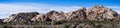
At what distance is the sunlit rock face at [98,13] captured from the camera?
537ft

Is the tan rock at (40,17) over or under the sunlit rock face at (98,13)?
under

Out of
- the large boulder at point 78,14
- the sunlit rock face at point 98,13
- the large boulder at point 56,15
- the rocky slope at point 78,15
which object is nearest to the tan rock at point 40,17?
the rocky slope at point 78,15

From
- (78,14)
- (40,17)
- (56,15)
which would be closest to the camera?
(78,14)

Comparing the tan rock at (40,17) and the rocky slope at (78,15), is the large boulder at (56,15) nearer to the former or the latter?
the rocky slope at (78,15)

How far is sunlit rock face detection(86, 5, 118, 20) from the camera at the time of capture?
16362cm

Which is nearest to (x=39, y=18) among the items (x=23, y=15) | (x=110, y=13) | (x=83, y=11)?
(x=23, y=15)

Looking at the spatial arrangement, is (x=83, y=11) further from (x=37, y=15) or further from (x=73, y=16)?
(x=37, y=15)

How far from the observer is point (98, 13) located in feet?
575

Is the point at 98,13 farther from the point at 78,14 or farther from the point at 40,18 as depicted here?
the point at 40,18

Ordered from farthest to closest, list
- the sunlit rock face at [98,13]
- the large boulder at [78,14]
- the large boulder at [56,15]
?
the large boulder at [56,15]
the large boulder at [78,14]
the sunlit rock face at [98,13]

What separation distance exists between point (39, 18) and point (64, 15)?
1304cm

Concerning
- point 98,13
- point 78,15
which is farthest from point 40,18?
point 98,13

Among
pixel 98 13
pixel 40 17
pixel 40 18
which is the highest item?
pixel 98 13

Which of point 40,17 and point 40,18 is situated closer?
point 40,18
